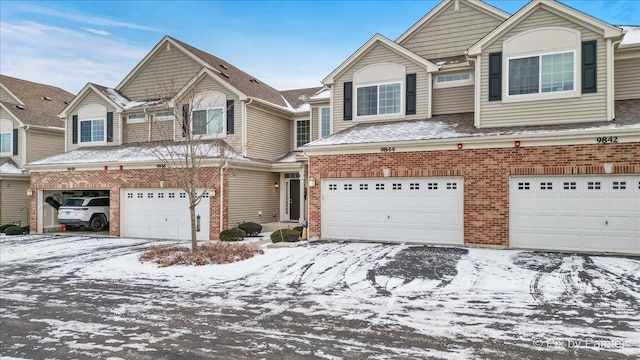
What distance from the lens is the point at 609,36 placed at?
41.3 feet

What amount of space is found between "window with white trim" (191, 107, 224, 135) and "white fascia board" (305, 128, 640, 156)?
6.12m

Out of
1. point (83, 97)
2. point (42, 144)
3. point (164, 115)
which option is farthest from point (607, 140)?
point (42, 144)

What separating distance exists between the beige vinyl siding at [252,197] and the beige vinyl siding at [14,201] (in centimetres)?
1398

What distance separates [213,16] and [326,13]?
12.3 meters

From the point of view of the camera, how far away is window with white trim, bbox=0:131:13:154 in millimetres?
23969

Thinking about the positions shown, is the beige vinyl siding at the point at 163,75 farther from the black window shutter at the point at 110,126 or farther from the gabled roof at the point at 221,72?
the black window shutter at the point at 110,126

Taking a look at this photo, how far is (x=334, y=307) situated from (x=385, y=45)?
1218 centimetres

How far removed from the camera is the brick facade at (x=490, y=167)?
38.3 ft

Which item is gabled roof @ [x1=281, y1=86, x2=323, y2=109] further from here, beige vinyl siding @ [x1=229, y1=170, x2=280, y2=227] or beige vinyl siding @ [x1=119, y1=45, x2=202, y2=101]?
beige vinyl siding @ [x1=119, y1=45, x2=202, y2=101]

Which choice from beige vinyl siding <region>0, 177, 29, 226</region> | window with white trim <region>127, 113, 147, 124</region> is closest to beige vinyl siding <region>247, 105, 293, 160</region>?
window with white trim <region>127, 113, 147, 124</region>

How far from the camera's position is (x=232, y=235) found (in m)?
15.8

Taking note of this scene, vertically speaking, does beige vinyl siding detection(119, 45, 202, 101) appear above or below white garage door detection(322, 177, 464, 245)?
above

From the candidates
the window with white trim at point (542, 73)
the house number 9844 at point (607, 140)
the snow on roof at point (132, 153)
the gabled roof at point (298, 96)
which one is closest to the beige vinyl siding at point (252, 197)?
the snow on roof at point (132, 153)

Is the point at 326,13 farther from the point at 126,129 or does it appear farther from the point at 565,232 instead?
the point at 565,232
